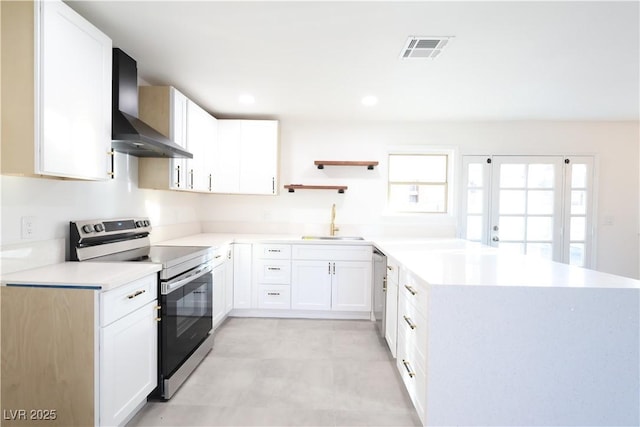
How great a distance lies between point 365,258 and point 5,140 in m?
2.99

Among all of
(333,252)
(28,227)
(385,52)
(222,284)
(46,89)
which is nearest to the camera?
(46,89)

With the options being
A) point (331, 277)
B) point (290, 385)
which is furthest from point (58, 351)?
point (331, 277)

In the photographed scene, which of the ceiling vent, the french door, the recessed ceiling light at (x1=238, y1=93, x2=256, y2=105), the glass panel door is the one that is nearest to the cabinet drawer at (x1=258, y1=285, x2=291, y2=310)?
the recessed ceiling light at (x1=238, y1=93, x2=256, y2=105)

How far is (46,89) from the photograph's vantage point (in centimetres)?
159

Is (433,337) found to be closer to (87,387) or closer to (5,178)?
(87,387)

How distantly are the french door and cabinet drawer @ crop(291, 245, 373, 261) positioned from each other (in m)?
1.54

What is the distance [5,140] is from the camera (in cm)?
157

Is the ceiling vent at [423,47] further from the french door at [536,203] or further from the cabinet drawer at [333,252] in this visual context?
the french door at [536,203]

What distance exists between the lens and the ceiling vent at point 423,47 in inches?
84.3

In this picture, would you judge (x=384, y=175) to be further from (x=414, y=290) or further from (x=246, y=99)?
(x=414, y=290)

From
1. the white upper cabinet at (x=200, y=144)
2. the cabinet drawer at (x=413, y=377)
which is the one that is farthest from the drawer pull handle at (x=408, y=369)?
the white upper cabinet at (x=200, y=144)

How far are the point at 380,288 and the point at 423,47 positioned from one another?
208cm

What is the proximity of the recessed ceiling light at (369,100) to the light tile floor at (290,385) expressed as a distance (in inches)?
93.4

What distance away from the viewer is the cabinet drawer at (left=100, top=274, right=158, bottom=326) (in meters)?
1.63
